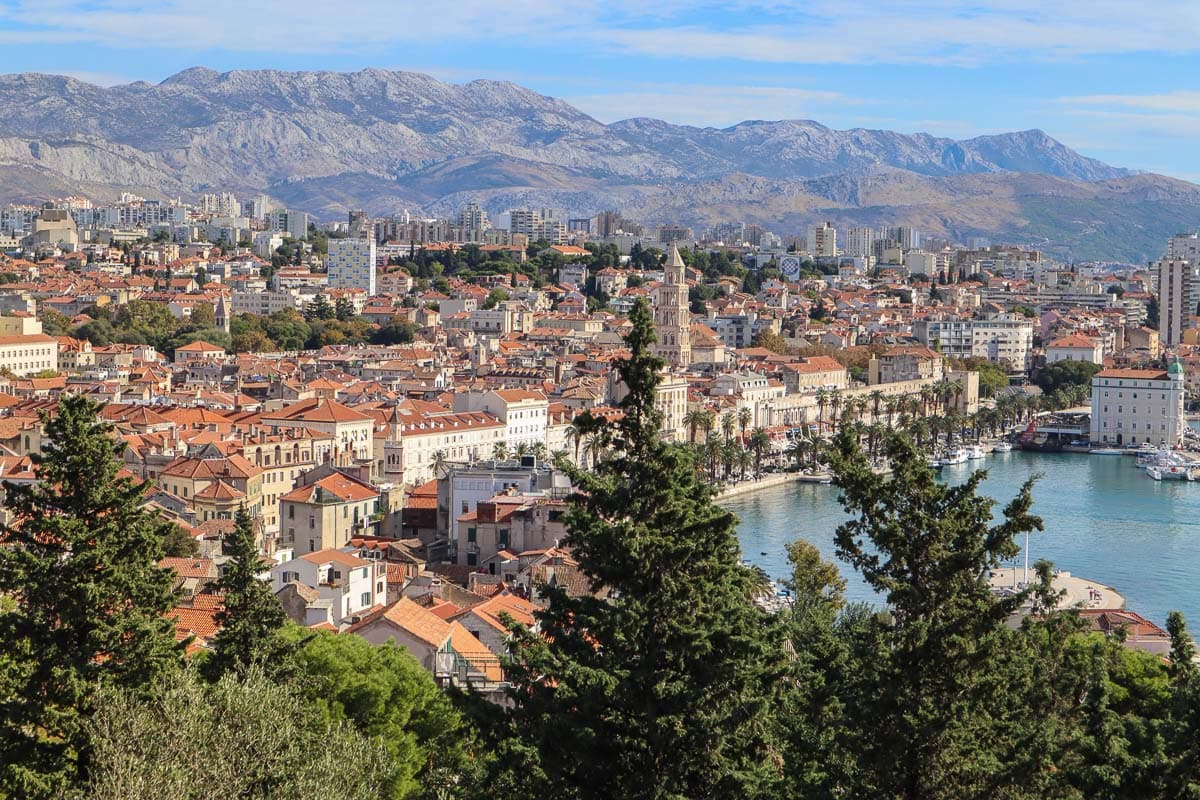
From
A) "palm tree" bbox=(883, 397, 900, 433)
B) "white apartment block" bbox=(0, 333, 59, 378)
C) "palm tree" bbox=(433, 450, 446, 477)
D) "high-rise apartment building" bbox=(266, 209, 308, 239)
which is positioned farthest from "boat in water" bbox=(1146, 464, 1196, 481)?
"high-rise apartment building" bbox=(266, 209, 308, 239)

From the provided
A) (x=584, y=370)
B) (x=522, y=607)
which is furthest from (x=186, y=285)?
(x=522, y=607)

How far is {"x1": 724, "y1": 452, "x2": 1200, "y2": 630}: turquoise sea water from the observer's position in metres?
22.7

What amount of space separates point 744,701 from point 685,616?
0.37 meters

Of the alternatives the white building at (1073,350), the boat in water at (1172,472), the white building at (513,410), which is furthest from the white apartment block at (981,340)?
the white building at (513,410)

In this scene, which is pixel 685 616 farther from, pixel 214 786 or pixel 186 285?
pixel 186 285

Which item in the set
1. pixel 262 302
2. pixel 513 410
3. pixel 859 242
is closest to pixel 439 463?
pixel 513 410

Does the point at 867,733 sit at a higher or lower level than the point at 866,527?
lower

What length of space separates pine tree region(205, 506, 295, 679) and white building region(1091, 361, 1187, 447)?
37.3 m

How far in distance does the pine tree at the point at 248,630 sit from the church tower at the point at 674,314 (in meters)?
36.3

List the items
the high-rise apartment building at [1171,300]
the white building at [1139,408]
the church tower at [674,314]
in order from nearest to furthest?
the white building at [1139,408] < the church tower at [674,314] < the high-rise apartment building at [1171,300]

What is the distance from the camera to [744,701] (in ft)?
20.9

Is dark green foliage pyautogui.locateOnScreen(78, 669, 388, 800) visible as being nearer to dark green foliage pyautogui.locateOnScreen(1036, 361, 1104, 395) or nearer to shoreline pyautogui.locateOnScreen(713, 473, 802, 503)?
shoreline pyautogui.locateOnScreen(713, 473, 802, 503)

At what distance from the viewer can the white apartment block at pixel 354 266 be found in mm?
65062

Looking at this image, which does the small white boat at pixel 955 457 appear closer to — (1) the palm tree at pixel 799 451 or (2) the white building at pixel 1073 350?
(1) the palm tree at pixel 799 451
